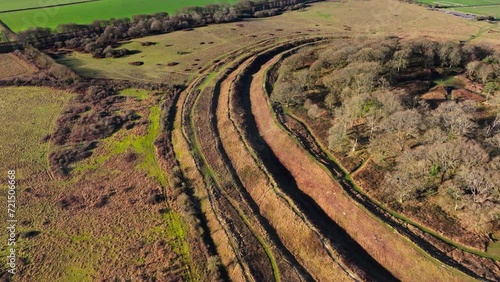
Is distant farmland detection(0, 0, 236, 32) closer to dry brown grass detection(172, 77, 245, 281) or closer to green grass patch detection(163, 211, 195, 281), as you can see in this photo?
dry brown grass detection(172, 77, 245, 281)

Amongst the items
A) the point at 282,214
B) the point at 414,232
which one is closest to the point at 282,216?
the point at 282,214

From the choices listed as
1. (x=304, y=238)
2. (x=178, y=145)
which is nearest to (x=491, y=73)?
(x=304, y=238)

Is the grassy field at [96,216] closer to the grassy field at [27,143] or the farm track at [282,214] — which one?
the grassy field at [27,143]

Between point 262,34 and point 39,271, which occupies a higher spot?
point 262,34

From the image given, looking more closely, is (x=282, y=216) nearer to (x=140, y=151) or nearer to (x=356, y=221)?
(x=356, y=221)

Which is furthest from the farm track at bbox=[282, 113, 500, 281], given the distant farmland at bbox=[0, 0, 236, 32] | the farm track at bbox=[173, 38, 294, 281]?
the distant farmland at bbox=[0, 0, 236, 32]

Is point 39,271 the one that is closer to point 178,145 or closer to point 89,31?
point 178,145

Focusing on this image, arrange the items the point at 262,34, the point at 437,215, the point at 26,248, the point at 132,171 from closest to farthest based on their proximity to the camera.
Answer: the point at 437,215 < the point at 26,248 < the point at 132,171 < the point at 262,34
